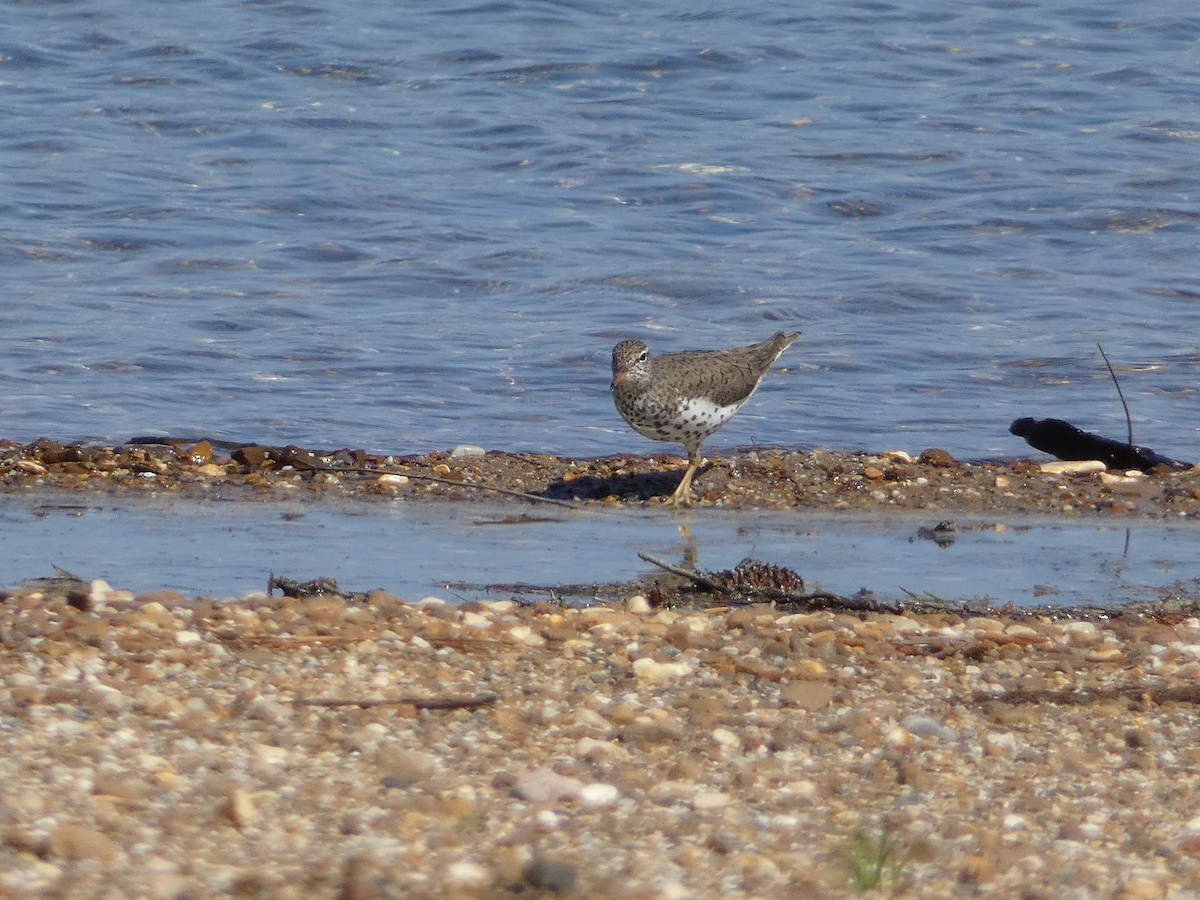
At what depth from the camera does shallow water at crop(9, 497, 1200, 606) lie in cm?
594

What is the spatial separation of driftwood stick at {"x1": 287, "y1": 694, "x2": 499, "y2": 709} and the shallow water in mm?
1589

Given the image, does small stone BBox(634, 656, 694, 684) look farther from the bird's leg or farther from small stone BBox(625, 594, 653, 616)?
the bird's leg

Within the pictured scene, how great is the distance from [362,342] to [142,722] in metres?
7.84

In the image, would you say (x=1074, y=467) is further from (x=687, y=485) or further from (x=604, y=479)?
(x=604, y=479)

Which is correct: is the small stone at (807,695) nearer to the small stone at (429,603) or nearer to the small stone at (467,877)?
the small stone at (429,603)

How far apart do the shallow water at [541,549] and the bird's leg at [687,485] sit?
0.21 m

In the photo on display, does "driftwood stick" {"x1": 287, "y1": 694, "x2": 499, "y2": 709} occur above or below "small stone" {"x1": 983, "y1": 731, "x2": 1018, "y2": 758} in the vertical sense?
above

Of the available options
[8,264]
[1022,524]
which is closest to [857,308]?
[1022,524]

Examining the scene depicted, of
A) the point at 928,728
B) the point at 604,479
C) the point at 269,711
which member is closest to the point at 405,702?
the point at 269,711

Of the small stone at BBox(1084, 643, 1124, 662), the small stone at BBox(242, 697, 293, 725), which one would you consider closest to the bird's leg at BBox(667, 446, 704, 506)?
the small stone at BBox(1084, 643, 1124, 662)

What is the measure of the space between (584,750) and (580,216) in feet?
37.0

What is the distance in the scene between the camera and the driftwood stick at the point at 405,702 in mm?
3961

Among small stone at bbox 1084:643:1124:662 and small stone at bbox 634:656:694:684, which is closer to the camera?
small stone at bbox 634:656:694:684

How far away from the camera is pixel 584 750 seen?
3779 mm
